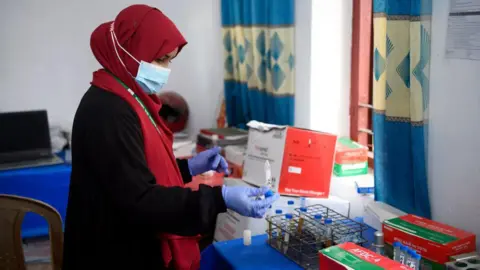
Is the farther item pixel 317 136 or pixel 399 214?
pixel 317 136

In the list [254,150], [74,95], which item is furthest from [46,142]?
[254,150]

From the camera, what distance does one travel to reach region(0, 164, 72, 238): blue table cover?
2875 millimetres

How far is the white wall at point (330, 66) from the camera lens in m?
2.59

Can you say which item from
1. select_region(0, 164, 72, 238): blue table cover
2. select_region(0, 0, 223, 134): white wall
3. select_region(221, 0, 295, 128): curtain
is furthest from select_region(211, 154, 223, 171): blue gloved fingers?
select_region(0, 0, 223, 134): white wall

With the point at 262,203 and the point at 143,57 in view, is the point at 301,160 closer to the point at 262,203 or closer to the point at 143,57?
the point at 262,203

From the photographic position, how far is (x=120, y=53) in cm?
150

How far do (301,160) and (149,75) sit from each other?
3.07 feet

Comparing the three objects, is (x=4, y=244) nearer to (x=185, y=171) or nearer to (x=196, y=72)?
(x=185, y=171)

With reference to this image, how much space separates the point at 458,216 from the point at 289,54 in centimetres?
126

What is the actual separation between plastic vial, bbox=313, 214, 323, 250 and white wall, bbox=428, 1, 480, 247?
433mm

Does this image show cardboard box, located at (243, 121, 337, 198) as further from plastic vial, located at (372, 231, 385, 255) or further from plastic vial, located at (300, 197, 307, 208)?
plastic vial, located at (372, 231, 385, 255)

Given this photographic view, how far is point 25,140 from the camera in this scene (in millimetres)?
3094

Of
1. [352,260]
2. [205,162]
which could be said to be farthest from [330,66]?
[352,260]

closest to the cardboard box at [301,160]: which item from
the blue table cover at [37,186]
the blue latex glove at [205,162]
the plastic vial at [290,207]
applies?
the plastic vial at [290,207]
